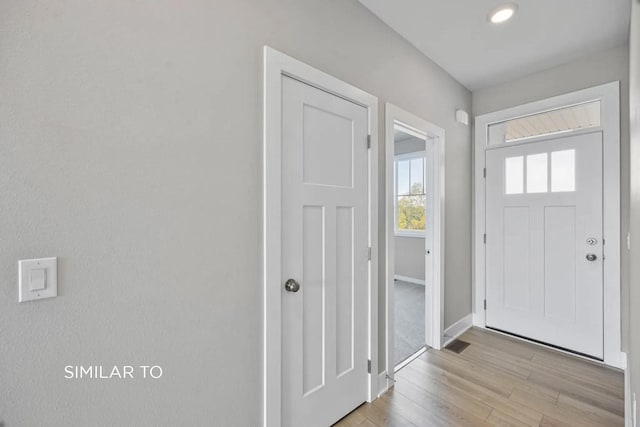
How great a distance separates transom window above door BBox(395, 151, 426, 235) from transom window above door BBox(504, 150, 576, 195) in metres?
2.12

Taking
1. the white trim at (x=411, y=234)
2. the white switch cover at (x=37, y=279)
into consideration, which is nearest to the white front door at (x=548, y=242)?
the white trim at (x=411, y=234)

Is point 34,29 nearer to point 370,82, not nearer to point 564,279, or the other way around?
point 370,82

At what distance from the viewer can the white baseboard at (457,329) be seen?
273cm

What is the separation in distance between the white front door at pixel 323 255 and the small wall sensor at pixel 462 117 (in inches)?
62.7

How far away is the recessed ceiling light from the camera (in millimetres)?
1871

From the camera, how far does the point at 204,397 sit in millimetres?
1158

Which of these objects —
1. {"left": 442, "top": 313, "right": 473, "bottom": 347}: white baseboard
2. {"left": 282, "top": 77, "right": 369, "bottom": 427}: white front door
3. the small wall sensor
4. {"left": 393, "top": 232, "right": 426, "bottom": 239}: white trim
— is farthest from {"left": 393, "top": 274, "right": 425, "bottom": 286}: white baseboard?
{"left": 282, "top": 77, "right": 369, "bottom": 427}: white front door

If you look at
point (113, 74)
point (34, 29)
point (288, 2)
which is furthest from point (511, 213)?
point (34, 29)

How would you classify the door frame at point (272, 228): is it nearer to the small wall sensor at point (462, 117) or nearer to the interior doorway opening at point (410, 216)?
the small wall sensor at point (462, 117)

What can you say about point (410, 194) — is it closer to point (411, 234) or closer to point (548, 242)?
point (411, 234)

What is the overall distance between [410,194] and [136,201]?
4.90 meters

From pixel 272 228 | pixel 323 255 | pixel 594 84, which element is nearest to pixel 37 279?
pixel 272 228

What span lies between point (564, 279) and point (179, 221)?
3.34m

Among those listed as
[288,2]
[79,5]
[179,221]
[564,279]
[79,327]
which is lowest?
[564,279]
